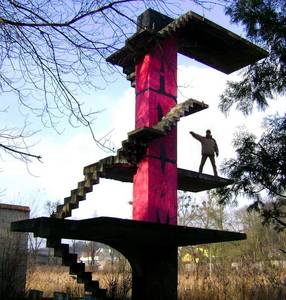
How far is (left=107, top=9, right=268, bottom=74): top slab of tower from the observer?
35.7 feet

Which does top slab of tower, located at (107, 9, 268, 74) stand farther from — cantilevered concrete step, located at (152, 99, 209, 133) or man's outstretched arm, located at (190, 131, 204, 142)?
man's outstretched arm, located at (190, 131, 204, 142)

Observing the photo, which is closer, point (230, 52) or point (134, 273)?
point (134, 273)

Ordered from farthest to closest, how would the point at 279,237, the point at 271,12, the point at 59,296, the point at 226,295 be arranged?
the point at 279,237, the point at 226,295, the point at 59,296, the point at 271,12

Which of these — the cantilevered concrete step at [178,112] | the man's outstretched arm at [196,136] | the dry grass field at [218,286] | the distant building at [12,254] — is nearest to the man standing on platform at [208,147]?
the man's outstretched arm at [196,136]

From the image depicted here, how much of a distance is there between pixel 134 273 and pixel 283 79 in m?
4.46

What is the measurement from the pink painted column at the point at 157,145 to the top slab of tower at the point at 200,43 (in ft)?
1.04

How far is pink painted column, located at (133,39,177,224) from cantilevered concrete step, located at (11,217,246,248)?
1.84 feet

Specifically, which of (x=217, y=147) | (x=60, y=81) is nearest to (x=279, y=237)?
(x=217, y=147)

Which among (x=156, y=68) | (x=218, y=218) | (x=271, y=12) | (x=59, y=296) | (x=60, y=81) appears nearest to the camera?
(x=60, y=81)

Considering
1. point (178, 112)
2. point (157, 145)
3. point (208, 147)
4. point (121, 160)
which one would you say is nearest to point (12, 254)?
point (121, 160)

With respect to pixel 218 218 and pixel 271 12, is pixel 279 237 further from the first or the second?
pixel 271 12

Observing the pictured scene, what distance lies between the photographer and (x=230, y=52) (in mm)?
12133

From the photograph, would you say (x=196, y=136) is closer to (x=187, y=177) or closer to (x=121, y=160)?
(x=187, y=177)

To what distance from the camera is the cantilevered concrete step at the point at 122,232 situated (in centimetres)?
809
